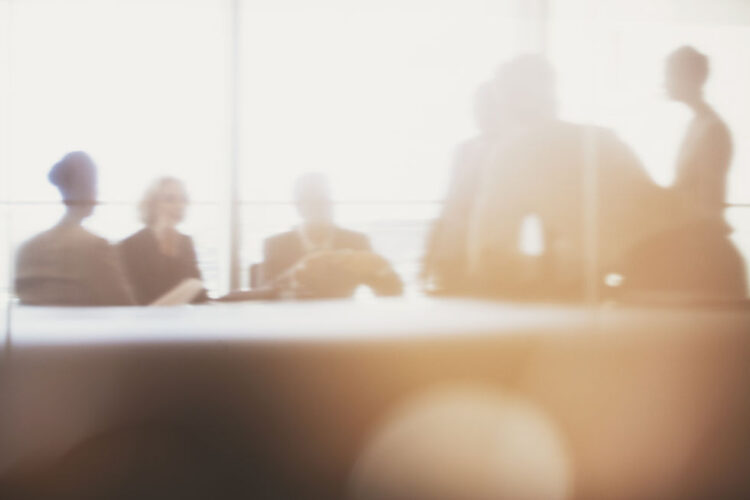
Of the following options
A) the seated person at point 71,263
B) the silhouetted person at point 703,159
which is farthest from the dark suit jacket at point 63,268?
the silhouetted person at point 703,159

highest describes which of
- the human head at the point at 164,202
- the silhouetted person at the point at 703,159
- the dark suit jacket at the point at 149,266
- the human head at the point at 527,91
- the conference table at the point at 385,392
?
the human head at the point at 527,91

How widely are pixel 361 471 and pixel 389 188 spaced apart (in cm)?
86

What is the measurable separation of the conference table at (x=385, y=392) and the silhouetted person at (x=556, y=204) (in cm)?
28

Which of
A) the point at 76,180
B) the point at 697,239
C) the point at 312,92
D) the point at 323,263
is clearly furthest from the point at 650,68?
the point at 76,180

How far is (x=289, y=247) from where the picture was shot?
145cm

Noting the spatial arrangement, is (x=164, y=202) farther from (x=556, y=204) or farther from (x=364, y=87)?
(x=556, y=204)

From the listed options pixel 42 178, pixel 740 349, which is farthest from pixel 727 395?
pixel 42 178

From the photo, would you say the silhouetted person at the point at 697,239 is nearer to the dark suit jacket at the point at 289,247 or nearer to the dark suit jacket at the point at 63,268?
the dark suit jacket at the point at 289,247

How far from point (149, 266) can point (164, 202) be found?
213 millimetres

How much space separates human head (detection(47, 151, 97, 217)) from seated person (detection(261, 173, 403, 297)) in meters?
0.38

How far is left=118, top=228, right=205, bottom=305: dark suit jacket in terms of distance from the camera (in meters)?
1.35

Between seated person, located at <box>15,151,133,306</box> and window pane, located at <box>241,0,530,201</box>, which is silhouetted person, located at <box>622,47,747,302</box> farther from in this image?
seated person, located at <box>15,151,133,306</box>

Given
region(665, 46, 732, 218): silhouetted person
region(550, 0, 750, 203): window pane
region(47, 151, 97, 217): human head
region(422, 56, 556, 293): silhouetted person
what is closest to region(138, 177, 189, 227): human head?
region(47, 151, 97, 217): human head

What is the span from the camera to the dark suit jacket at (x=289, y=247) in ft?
4.72
